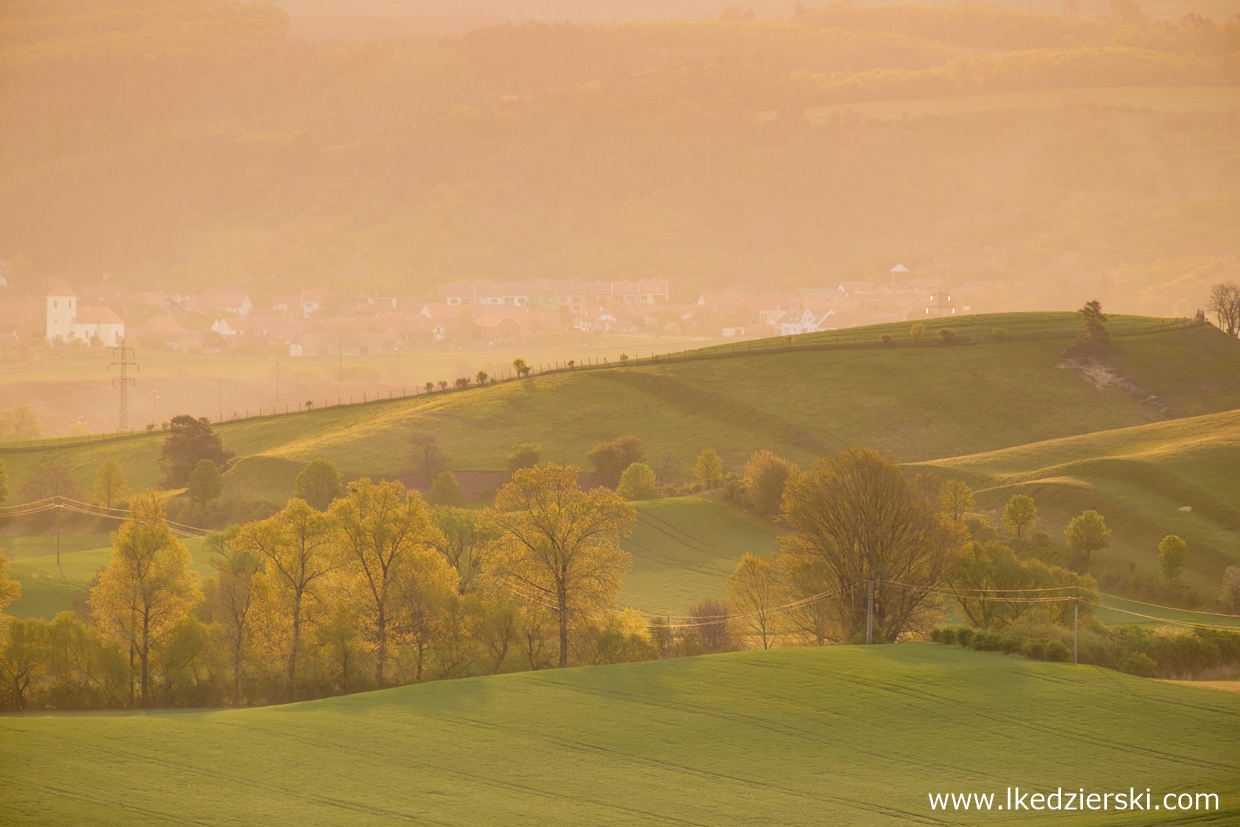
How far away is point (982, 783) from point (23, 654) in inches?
1949

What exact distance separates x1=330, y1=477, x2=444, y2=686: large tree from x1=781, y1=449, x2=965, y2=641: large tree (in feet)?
82.8

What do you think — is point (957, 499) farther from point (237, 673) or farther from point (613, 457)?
point (237, 673)

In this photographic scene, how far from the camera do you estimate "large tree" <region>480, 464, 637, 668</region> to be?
7562 cm

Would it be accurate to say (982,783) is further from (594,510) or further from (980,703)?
(594,510)

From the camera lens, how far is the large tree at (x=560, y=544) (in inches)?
2977

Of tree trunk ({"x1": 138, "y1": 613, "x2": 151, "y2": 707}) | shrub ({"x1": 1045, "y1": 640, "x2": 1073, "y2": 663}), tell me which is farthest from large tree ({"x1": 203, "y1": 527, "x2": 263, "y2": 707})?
shrub ({"x1": 1045, "y1": 640, "x2": 1073, "y2": 663})

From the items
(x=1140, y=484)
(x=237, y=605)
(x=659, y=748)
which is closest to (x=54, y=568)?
(x=237, y=605)

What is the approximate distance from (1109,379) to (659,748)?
5015 inches

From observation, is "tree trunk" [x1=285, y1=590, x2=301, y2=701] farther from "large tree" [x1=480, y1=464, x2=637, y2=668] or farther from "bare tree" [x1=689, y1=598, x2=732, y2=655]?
"bare tree" [x1=689, y1=598, x2=732, y2=655]

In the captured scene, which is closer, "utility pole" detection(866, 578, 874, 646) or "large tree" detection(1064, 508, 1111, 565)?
"utility pole" detection(866, 578, 874, 646)

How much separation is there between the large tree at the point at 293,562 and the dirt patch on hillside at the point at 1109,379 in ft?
380

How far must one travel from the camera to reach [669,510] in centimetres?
11200

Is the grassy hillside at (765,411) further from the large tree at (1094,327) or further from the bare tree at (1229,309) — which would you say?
the bare tree at (1229,309)

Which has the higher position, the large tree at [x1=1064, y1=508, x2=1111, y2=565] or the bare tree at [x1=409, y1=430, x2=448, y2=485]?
the bare tree at [x1=409, y1=430, x2=448, y2=485]
